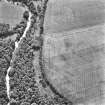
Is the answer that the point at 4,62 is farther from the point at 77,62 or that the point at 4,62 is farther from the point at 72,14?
the point at 72,14

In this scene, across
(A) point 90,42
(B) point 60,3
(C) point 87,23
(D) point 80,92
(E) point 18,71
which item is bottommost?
(D) point 80,92

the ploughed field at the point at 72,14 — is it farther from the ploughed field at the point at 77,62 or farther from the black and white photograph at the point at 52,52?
the ploughed field at the point at 77,62

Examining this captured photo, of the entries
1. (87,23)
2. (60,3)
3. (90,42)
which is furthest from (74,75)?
(60,3)

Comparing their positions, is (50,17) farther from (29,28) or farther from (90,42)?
(90,42)

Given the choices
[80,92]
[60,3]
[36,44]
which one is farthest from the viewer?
[60,3]

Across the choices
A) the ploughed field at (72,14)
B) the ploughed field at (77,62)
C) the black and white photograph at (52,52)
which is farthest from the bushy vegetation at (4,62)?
the ploughed field at (72,14)

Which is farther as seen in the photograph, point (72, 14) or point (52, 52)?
point (72, 14)

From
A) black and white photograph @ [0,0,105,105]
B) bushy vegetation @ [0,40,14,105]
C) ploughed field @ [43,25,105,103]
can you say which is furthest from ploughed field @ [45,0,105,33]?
bushy vegetation @ [0,40,14,105]

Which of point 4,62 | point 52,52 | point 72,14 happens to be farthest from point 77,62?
point 4,62
